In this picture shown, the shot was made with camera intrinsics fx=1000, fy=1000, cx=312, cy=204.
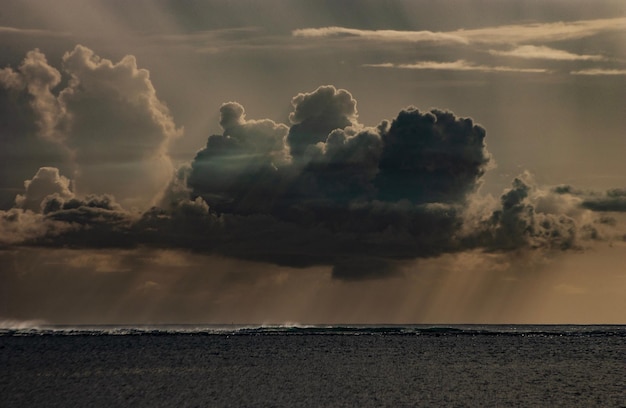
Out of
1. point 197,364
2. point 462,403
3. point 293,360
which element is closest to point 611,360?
point 293,360

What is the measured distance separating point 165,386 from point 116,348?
289 ft

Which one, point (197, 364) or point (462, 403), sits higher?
point (462, 403)

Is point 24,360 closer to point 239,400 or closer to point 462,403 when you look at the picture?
point 239,400

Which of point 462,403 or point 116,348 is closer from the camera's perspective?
point 462,403

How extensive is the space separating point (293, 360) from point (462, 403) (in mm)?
62549

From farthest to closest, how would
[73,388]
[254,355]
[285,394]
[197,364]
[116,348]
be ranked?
[116,348] → [254,355] → [197,364] → [73,388] → [285,394]

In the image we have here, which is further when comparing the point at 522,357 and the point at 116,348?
the point at 116,348

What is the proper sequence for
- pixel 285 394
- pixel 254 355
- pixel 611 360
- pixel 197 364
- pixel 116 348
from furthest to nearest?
pixel 116 348 < pixel 254 355 < pixel 611 360 < pixel 197 364 < pixel 285 394

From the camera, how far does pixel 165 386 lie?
101062 mm

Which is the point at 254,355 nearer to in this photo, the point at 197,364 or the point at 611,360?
the point at 197,364

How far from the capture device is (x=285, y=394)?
91875 millimetres

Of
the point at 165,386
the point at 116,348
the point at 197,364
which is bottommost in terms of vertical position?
the point at 116,348

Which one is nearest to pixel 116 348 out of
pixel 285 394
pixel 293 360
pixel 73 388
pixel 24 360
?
pixel 24 360

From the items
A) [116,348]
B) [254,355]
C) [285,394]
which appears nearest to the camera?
[285,394]
